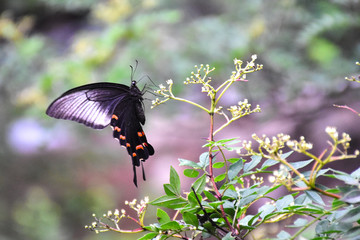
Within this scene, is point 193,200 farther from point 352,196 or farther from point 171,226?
point 352,196

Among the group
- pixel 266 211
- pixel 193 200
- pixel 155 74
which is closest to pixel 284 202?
pixel 266 211

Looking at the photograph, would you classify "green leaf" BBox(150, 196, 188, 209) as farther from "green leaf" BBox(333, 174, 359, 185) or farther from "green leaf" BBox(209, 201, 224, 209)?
"green leaf" BBox(333, 174, 359, 185)

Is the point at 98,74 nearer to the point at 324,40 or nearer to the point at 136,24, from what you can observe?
the point at 136,24

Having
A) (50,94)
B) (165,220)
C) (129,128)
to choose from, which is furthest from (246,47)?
(165,220)

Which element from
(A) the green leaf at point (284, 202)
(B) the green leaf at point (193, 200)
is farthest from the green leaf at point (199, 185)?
(A) the green leaf at point (284, 202)

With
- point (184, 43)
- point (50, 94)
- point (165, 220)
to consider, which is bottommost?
point (165, 220)
